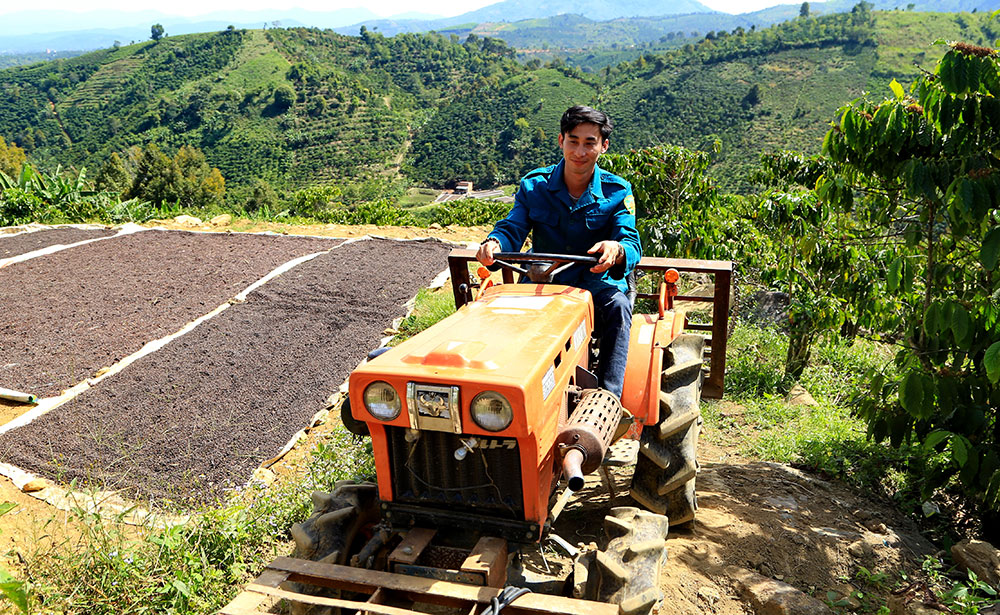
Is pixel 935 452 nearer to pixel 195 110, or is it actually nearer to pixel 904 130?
pixel 904 130

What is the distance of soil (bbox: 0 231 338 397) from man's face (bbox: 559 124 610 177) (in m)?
4.90

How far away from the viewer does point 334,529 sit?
2.98m

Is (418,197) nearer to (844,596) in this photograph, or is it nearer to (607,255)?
(607,255)

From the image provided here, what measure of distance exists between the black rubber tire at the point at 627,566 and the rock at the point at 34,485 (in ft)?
12.1

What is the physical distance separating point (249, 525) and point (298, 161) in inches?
2784

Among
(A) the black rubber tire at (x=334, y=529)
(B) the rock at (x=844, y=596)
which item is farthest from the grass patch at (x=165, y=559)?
(B) the rock at (x=844, y=596)

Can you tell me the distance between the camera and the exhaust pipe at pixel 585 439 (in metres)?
2.56

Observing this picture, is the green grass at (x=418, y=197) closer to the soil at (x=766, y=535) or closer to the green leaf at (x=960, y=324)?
the soil at (x=766, y=535)

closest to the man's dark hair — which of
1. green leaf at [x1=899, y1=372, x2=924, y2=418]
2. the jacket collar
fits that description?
the jacket collar

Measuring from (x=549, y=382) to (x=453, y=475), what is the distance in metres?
0.54

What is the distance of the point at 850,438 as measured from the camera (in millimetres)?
5176

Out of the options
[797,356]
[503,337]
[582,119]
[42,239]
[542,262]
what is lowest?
[797,356]

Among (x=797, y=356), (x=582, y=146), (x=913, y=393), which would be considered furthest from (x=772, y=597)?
(x=797, y=356)

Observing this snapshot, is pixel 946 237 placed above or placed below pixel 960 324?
above
